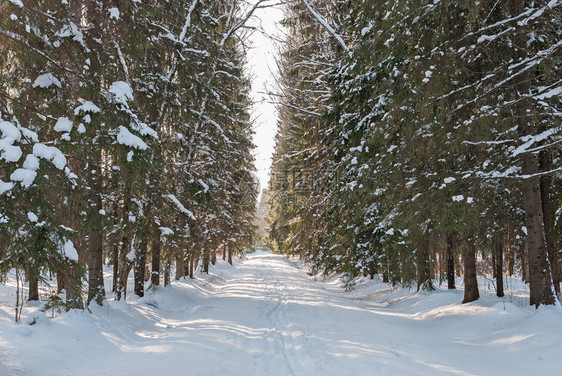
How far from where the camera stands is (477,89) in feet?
26.8

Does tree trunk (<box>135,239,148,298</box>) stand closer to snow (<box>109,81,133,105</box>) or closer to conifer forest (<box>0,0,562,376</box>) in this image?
conifer forest (<box>0,0,562,376</box>)

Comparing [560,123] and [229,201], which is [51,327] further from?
[229,201]

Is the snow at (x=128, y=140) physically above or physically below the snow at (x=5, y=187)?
above

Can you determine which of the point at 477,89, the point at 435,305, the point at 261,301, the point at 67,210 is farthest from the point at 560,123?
the point at 261,301

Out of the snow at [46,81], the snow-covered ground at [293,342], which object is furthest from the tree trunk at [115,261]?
the snow at [46,81]

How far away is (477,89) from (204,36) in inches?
378

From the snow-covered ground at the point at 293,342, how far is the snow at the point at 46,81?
443 cm

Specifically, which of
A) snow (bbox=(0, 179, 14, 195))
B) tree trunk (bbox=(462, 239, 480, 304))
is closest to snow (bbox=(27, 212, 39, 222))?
snow (bbox=(0, 179, 14, 195))

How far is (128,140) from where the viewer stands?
594cm

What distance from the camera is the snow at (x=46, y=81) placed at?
676cm

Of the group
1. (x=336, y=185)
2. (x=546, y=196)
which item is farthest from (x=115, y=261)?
(x=546, y=196)

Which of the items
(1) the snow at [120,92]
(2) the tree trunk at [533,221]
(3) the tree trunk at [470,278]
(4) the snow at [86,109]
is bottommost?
(3) the tree trunk at [470,278]

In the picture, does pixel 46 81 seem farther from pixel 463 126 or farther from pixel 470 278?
pixel 470 278

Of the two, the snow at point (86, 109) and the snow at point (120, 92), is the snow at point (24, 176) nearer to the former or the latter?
the snow at point (86, 109)
